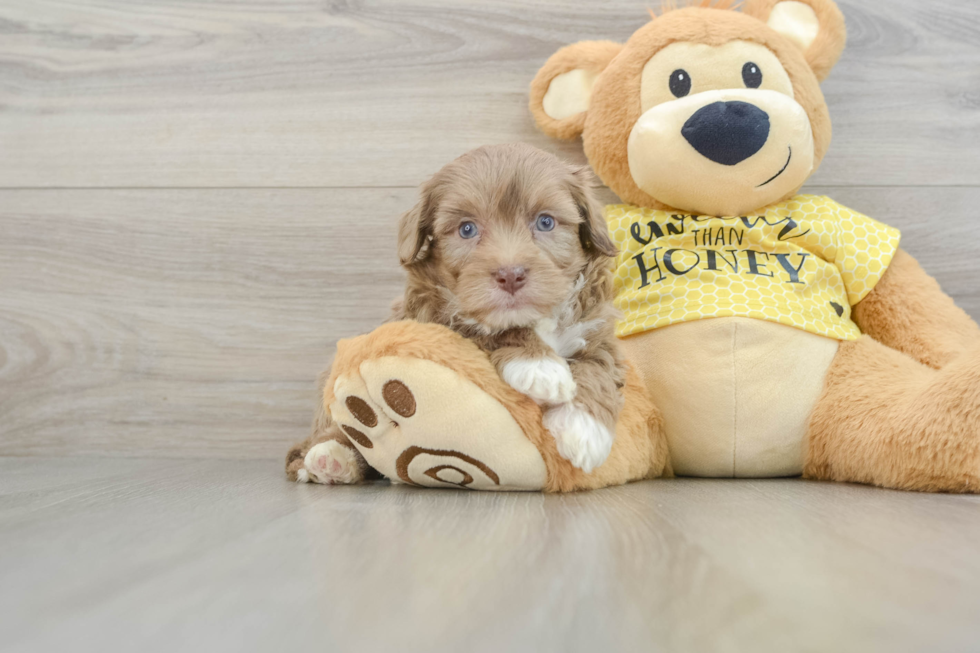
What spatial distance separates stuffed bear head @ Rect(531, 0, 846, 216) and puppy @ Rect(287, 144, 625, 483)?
9.3 inches

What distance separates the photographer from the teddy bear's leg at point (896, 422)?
0.94 m

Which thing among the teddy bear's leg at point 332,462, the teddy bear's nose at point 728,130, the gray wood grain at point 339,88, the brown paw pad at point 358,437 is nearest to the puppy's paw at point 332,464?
the teddy bear's leg at point 332,462

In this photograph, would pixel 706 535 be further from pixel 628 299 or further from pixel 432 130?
pixel 432 130

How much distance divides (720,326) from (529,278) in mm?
415

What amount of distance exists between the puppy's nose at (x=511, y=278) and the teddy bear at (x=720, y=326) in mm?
108

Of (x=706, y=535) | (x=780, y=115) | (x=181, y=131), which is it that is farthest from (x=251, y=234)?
(x=706, y=535)

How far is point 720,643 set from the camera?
0.42 m

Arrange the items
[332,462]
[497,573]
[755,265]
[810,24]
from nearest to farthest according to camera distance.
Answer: [497,573]
[332,462]
[755,265]
[810,24]

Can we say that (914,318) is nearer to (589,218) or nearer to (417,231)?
(589,218)

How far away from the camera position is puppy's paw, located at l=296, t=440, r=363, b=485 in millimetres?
1113

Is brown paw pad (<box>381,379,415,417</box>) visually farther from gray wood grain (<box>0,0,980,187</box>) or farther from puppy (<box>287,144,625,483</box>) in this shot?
gray wood grain (<box>0,0,980,187</box>)

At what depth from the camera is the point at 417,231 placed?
99 cm

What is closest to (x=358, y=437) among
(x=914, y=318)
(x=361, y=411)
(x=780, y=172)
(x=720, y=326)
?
(x=361, y=411)

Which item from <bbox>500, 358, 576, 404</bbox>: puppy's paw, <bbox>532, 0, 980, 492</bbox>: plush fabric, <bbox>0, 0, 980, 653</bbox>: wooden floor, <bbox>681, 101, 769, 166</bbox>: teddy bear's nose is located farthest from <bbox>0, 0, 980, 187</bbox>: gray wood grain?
<bbox>500, 358, 576, 404</bbox>: puppy's paw
